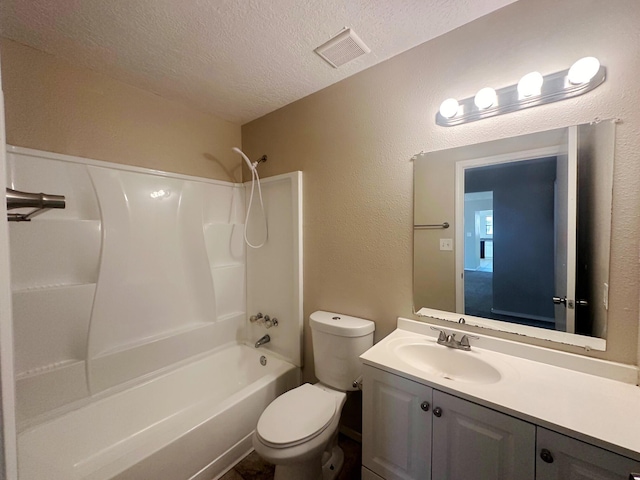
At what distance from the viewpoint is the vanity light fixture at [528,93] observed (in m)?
1.02

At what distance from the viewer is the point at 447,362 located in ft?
4.27

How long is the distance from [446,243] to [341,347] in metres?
0.87

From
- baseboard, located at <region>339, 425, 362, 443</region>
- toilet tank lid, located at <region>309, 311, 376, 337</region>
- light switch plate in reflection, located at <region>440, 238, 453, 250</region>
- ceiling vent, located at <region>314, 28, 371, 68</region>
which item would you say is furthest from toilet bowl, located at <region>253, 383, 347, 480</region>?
ceiling vent, located at <region>314, 28, 371, 68</region>

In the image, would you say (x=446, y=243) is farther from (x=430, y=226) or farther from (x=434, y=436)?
(x=434, y=436)

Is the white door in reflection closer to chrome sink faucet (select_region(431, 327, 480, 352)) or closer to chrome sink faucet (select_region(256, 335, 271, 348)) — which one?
chrome sink faucet (select_region(431, 327, 480, 352))

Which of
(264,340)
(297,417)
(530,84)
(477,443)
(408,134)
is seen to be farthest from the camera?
(264,340)

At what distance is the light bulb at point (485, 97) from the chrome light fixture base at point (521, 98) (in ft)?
0.10

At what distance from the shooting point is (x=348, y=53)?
4.79 ft

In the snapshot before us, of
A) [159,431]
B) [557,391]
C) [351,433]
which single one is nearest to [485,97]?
[557,391]

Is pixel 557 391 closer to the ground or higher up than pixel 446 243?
closer to the ground

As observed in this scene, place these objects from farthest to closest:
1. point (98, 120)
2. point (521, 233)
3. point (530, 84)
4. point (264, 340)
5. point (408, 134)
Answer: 1. point (264, 340)
2. point (98, 120)
3. point (408, 134)
4. point (521, 233)
5. point (530, 84)

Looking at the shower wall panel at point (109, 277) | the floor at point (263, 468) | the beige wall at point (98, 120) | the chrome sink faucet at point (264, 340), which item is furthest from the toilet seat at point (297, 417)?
the beige wall at point (98, 120)

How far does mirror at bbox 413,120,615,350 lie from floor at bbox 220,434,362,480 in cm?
105

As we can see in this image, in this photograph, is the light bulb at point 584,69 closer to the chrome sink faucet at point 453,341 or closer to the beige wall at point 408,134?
the beige wall at point 408,134
